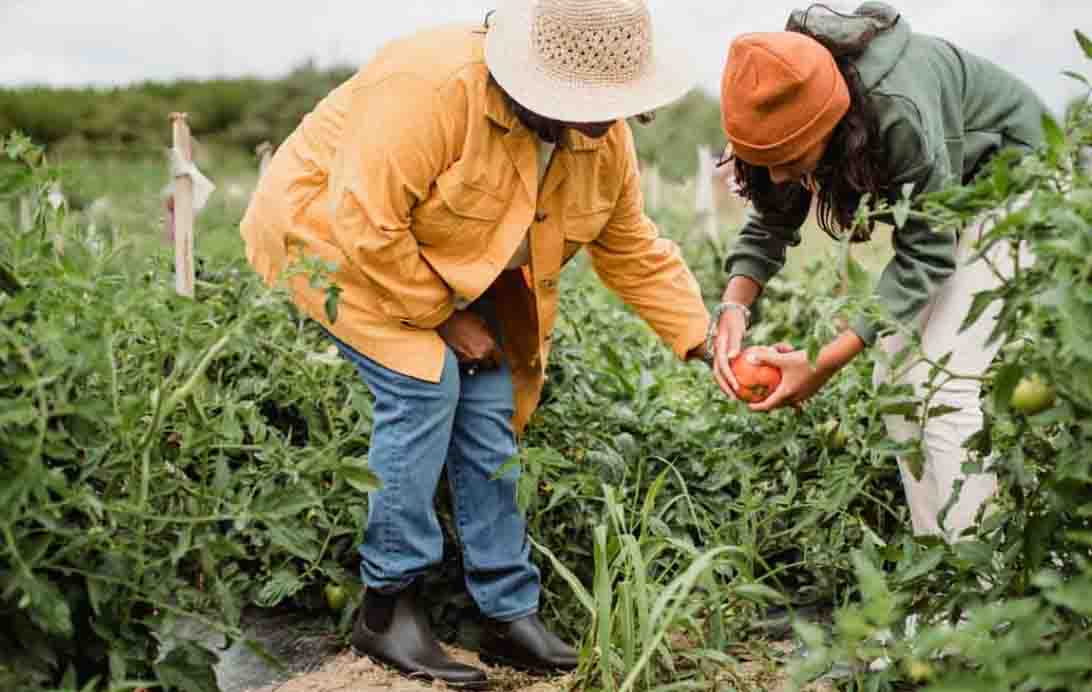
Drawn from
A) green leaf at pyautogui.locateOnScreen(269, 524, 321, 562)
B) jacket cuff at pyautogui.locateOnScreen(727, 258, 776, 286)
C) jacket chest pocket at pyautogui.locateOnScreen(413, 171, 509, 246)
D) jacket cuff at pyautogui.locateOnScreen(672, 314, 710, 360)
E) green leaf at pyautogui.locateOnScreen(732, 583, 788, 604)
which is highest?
jacket chest pocket at pyautogui.locateOnScreen(413, 171, 509, 246)

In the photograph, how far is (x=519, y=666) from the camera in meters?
2.84

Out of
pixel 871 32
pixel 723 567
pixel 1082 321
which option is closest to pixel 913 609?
pixel 723 567

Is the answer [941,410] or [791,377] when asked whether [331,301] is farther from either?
[791,377]

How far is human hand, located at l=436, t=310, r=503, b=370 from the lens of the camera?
2.72m

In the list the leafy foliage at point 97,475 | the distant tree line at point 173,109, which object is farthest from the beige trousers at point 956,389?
the distant tree line at point 173,109

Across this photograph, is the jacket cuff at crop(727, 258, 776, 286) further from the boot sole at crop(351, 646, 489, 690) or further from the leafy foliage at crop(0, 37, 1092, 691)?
the boot sole at crop(351, 646, 489, 690)

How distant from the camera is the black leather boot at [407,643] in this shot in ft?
8.94

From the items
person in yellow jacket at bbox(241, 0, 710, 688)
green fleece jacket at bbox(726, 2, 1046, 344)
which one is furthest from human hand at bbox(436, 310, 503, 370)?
green fleece jacket at bbox(726, 2, 1046, 344)

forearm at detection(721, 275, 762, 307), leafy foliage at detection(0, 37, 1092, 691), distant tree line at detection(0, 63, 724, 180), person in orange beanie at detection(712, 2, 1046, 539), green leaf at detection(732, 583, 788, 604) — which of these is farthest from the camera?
distant tree line at detection(0, 63, 724, 180)

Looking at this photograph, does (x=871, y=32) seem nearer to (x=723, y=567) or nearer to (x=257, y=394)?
(x=723, y=567)

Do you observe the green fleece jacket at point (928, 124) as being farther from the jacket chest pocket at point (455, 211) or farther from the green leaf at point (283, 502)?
the green leaf at point (283, 502)

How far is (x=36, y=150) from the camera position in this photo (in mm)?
2023

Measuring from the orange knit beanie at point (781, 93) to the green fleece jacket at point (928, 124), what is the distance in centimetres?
9

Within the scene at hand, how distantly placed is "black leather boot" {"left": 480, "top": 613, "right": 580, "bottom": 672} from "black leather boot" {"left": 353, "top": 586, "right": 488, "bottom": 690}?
10 centimetres
